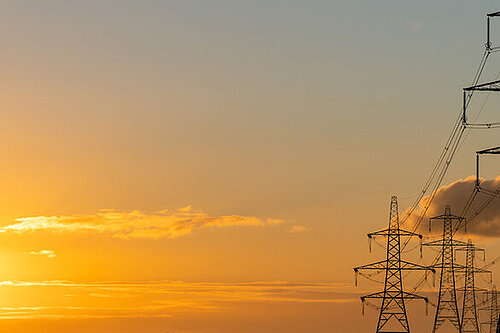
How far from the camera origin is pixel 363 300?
131 meters

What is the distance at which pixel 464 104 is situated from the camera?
88.0 meters

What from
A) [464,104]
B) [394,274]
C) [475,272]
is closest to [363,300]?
[394,274]

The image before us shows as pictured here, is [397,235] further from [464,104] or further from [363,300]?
[464,104]

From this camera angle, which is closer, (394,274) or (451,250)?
(394,274)

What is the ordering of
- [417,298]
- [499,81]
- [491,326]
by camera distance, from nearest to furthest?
[499,81] < [417,298] < [491,326]

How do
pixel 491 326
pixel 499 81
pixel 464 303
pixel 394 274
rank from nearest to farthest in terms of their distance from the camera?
pixel 499 81 → pixel 394 274 → pixel 464 303 → pixel 491 326

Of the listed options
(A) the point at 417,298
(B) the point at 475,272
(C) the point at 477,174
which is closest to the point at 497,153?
(C) the point at 477,174

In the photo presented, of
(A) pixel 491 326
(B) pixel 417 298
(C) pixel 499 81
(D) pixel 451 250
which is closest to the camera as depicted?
(C) pixel 499 81

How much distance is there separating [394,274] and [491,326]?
176ft

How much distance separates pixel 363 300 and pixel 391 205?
11269 millimetres

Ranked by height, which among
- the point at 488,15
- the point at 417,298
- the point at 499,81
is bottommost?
the point at 417,298

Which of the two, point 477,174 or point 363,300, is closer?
point 477,174

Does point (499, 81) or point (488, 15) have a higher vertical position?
point (488, 15)

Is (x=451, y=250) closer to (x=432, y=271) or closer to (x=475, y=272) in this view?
→ (x=475, y=272)
